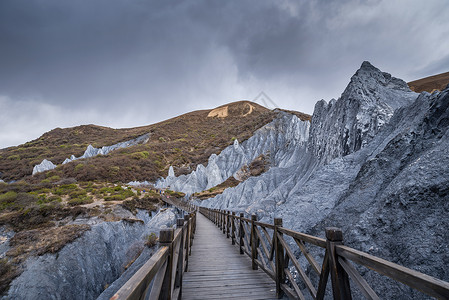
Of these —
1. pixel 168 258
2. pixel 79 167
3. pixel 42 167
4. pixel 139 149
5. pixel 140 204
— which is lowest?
pixel 140 204

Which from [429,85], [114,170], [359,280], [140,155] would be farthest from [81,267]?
[140,155]

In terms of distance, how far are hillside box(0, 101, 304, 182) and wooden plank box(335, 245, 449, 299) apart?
48.0m

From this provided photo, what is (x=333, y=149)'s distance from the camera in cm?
1437

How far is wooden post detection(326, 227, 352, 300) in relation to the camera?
8.20 feet

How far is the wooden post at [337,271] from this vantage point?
2498 mm

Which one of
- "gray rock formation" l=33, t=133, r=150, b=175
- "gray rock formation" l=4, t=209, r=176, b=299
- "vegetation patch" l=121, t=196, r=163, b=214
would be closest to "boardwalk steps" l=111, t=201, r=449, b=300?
"gray rock formation" l=4, t=209, r=176, b=299

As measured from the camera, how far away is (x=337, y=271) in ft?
8.36

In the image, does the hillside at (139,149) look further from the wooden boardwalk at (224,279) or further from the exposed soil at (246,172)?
the wooden boardwalk at (224,279)

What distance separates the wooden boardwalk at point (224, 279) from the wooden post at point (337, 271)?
2.12m

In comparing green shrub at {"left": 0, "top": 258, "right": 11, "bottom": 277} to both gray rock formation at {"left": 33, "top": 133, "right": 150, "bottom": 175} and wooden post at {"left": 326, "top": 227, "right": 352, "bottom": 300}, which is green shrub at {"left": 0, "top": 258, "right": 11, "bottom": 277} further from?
gray rock formation at {"left": 33, "top": 133, "right": 150, "bottom": 175}

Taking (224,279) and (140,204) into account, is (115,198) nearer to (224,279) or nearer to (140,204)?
(140,204)

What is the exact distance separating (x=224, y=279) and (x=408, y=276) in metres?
4.55

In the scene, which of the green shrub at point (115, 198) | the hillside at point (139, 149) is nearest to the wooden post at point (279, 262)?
the green shrub at point (115, 198)

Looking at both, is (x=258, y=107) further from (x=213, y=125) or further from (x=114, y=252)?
(x=114, y=252)
